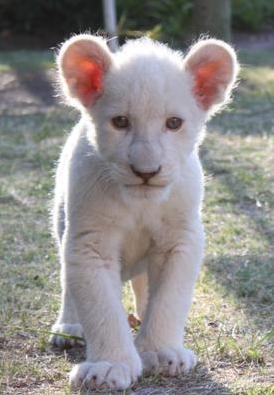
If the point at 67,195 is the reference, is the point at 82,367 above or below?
below

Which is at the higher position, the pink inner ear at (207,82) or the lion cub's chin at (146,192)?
the pink inner ear at (207,82)

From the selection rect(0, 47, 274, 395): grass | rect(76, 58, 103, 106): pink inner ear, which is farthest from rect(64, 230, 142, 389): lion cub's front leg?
rect(76, 58, 103, 106): pink inner ear

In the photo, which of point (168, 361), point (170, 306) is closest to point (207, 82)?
point (170, 306)

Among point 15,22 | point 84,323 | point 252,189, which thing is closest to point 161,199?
point 84,323

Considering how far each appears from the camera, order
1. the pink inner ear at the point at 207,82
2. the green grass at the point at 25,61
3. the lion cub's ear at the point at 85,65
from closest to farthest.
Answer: the lion cub's ear at the point at 85,65
the pink inner ear at the point at 207,82
the green grass at the point at 25,61

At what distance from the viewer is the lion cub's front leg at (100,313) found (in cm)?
416

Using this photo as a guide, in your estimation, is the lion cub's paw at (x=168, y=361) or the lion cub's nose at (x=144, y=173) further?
the lion cub's paw at (x=168, y=361)

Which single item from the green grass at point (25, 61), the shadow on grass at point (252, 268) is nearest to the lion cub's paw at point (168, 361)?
the shadow on grass at point (252, 268)

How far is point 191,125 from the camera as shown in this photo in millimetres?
4410

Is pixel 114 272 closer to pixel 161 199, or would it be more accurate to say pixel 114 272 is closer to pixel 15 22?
pixel 161 199

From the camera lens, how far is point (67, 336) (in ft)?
15.7

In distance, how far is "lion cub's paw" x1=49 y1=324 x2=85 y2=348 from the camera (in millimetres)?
4840

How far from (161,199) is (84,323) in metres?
0.64

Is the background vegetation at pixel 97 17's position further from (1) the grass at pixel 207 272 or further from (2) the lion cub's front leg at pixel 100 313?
(2) the lion cub's front leg at pixel 100 313
